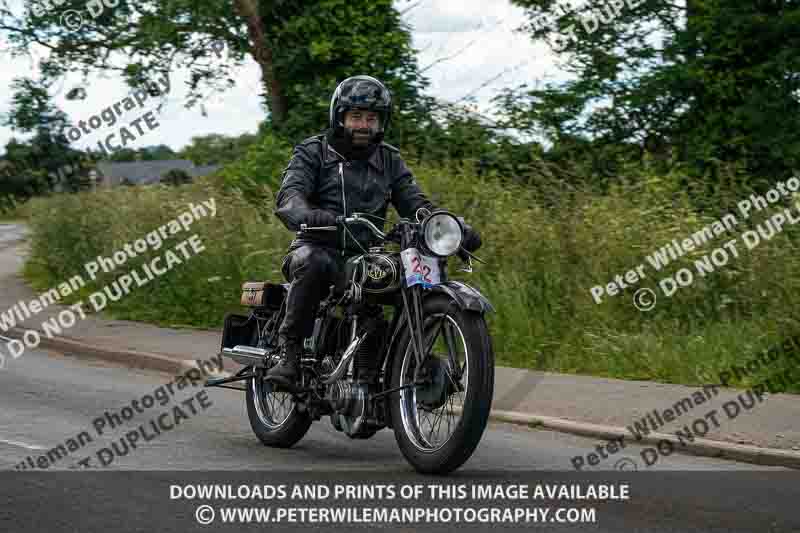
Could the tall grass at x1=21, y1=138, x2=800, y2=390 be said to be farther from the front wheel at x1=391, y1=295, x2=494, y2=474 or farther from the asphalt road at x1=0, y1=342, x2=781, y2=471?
the front wheel at x1=391, y1=295, x2=494, y2=474

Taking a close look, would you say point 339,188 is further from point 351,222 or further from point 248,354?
point 248,354

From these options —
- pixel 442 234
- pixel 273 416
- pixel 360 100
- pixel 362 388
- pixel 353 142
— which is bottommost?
pixel 273 416

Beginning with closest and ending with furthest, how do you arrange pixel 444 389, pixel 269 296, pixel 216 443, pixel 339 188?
pixel 444 389 < pixel 339 188 < pixel 269 296 < pixel 216 443

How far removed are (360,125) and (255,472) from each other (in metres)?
2.18

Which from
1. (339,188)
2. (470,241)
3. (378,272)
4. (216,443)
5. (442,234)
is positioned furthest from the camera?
(216,443)

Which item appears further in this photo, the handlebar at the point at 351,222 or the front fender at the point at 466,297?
the handlebar at the point at 351,222

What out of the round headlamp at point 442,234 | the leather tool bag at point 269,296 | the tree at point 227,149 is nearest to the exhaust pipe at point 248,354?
the leather tool bag at point 269,296

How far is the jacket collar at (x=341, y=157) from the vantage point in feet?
25.1

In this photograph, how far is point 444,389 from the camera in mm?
6711

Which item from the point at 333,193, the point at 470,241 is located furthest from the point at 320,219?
the point at 470,241

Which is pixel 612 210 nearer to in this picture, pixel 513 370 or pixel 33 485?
pixel 513 370

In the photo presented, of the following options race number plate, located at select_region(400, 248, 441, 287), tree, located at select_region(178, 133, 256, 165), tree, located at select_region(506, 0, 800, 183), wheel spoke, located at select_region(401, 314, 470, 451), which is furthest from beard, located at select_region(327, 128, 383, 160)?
tree, located at select_region(178, 133, 256, 165)

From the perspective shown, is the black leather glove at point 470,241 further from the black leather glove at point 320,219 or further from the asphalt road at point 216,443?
the asphalt road at point 216,443

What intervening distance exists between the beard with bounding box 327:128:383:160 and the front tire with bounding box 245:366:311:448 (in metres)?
1.59
